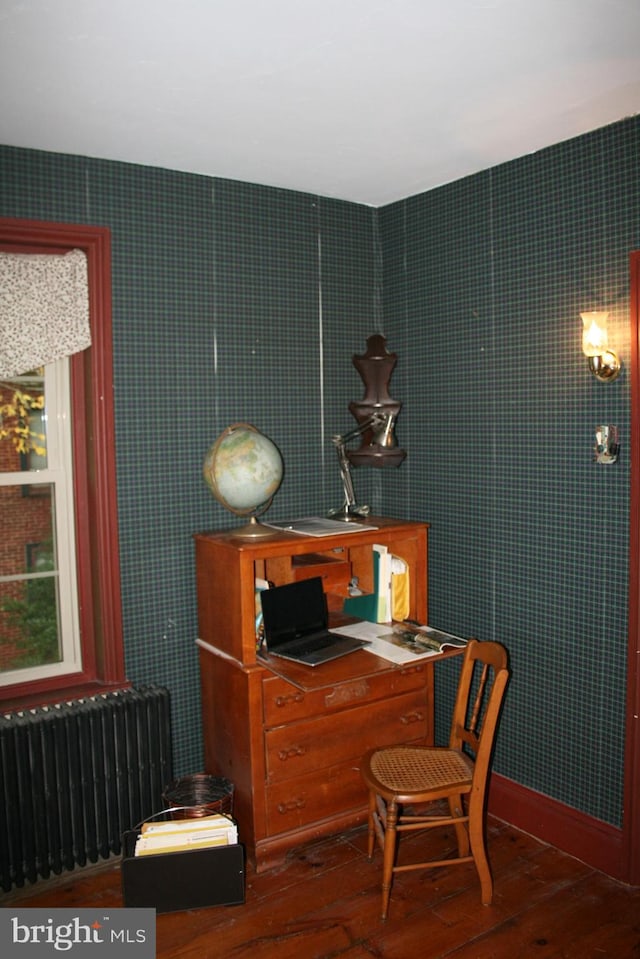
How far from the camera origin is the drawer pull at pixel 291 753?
2.89 m

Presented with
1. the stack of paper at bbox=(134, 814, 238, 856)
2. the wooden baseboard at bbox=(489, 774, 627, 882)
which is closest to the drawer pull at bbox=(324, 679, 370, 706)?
the stack of paper at bbox=(134, 814, 238, 856)

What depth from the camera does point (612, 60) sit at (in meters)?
2.22

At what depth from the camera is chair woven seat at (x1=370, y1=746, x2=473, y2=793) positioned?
2633 millimetres

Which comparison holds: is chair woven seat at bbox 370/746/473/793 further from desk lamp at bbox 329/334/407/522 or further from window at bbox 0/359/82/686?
window at bbox 0/359/82/686

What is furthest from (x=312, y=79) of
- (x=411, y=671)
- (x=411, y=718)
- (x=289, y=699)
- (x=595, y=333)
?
(x=411, y=718)

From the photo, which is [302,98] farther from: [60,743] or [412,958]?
[412,958]

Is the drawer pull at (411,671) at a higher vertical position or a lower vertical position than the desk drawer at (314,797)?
higher

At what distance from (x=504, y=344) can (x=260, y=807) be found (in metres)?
2.17


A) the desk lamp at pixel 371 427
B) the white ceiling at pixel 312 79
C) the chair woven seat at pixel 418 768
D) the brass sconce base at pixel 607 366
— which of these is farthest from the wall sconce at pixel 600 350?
the chair woven seat at pixel 418 768

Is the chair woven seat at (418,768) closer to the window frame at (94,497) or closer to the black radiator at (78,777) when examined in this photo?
the black radiator at (78,777)

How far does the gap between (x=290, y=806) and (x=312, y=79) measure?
105 inches

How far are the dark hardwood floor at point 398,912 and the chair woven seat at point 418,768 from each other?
1.50 ft

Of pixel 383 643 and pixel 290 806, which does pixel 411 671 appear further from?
pixel 290 806

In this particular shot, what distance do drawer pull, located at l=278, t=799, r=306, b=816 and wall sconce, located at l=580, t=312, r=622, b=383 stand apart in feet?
6.74
